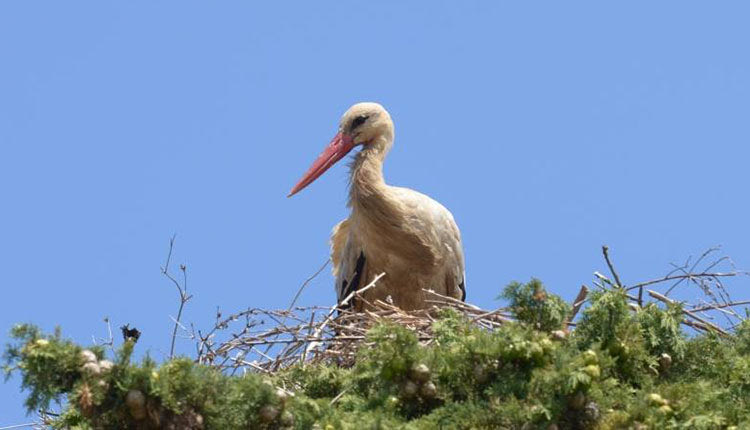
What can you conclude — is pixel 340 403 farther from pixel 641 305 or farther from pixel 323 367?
pixel 641 305

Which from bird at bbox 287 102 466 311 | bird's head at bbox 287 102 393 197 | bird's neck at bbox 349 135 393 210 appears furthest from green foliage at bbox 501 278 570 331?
bird's head at bbox 287 102 393 197

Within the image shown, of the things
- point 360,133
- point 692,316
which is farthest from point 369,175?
point 692,316

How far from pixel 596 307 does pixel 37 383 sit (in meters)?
2.17

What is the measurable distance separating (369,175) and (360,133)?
16.4 inches

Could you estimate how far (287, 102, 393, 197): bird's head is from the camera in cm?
1005

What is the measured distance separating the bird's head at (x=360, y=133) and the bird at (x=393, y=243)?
1 centimetres

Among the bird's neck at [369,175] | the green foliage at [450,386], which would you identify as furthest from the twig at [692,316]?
the bird's neck at [369,175]

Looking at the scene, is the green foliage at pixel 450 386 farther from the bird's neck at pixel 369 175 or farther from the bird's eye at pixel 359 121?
the bird's eye at pixel 359 121

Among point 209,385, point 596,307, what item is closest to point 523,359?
point 596,307

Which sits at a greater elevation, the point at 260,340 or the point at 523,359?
Answer: the point at 260,340

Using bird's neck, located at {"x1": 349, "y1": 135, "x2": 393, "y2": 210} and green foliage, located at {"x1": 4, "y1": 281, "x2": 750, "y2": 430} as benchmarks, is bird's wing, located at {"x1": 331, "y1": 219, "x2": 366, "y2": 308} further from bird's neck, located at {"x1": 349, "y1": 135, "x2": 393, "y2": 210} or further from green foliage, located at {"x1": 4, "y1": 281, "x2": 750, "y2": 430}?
green foliage, located at {"x1": 4, "y1": 281, "x2": 750, "y2": 430}

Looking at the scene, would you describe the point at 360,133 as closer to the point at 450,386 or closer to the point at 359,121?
the point at 359,121

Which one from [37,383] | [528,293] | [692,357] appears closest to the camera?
[37,383]

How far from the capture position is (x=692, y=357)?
6586 mm
